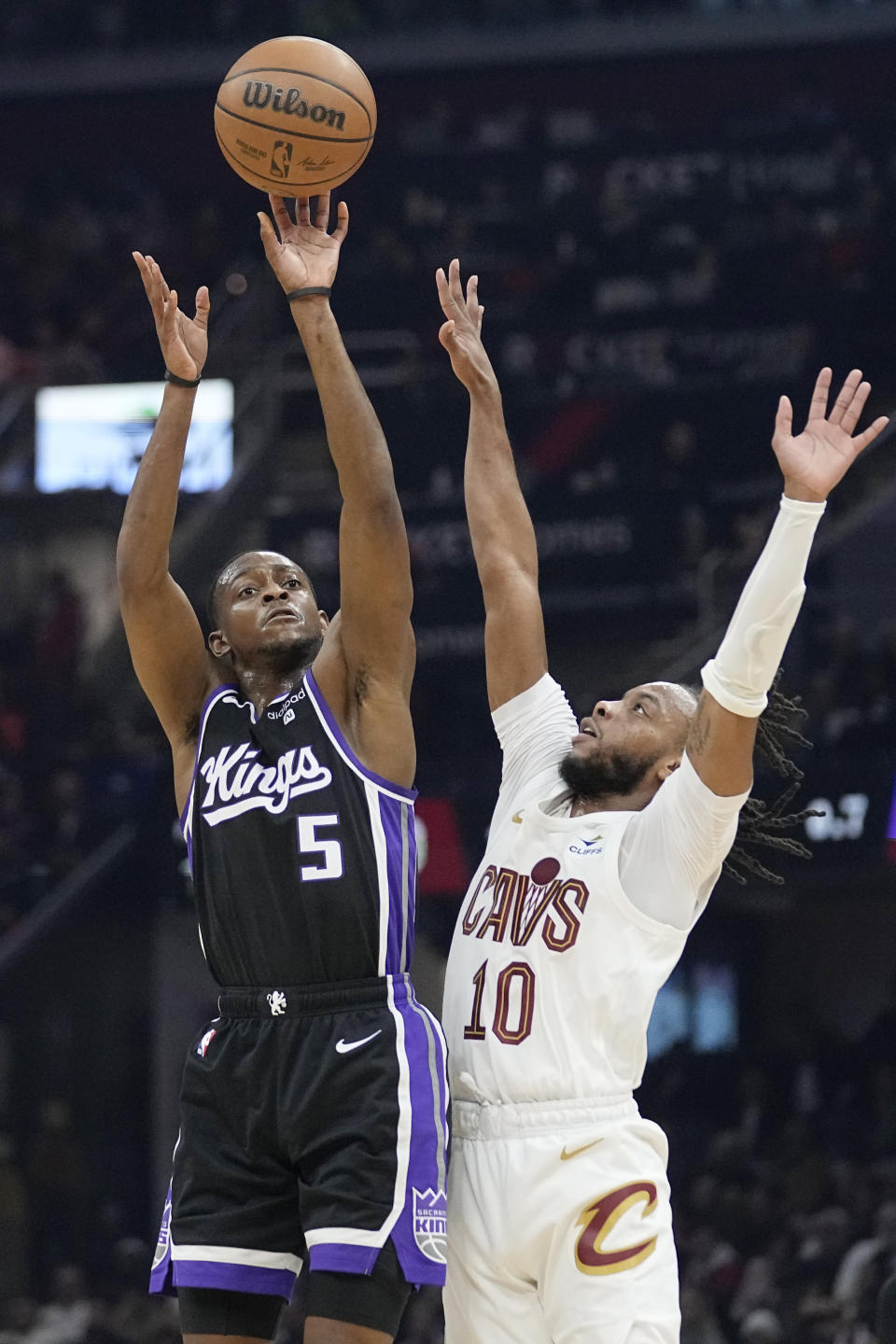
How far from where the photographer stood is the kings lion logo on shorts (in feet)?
13.0

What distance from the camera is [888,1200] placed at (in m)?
11.6

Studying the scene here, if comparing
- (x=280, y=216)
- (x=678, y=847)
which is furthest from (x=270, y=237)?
(x=678, y=847)

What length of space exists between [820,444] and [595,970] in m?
1.31

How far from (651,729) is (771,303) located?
506 inches

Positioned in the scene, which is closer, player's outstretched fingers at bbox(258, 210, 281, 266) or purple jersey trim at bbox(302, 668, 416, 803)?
purple jersey trim at bbox(302, 668, 416, 803)

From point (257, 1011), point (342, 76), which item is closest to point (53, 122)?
point (342, 76)

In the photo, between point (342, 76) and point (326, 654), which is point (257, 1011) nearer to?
point (326, 654)

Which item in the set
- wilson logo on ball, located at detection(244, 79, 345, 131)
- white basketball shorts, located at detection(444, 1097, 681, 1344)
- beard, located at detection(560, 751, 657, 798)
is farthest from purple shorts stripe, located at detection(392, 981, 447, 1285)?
wilson logo on ball, located at detection(244, 79, 345, 131)

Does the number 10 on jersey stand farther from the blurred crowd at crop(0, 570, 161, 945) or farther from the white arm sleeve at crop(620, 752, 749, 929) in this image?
the blurred crowd at crop(0, 570, 161, 945)

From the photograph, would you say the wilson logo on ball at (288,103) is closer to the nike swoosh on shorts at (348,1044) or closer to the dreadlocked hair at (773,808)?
the dreadlocked hair at (773,808)

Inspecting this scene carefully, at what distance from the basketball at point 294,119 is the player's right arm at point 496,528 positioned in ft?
1.38

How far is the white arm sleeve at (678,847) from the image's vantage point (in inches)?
165

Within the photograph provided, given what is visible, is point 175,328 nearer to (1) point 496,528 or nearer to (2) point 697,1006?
(1) point 496,528

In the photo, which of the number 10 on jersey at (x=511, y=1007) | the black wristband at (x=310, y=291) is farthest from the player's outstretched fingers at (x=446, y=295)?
the number 10 on jersey at (x=511, y=1007)
